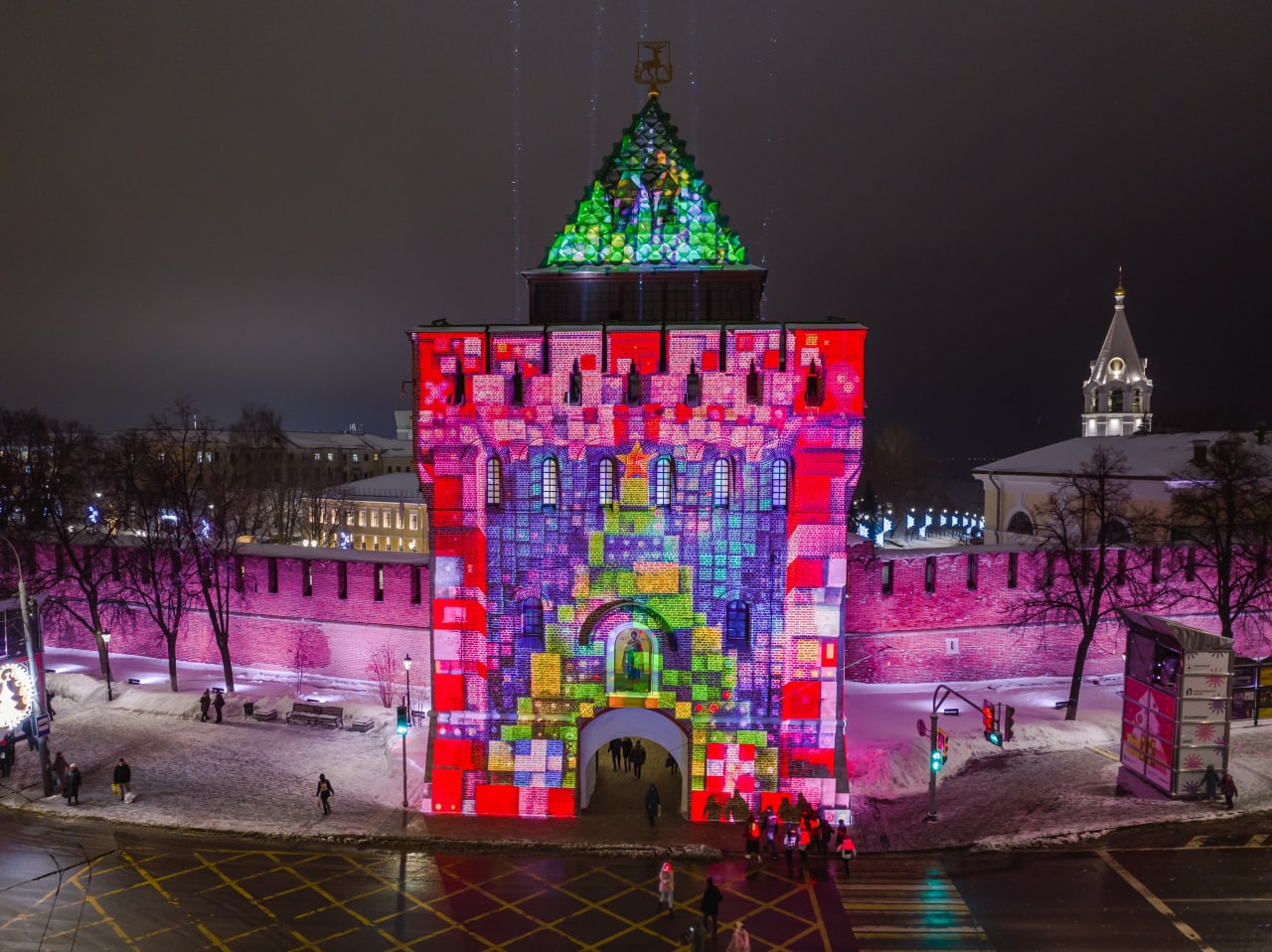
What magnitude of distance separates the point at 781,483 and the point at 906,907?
369 inches

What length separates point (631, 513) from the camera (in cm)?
2036

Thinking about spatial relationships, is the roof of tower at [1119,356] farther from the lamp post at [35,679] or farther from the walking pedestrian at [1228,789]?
the lamp post at [35,679]

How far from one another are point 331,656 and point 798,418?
66.7ft

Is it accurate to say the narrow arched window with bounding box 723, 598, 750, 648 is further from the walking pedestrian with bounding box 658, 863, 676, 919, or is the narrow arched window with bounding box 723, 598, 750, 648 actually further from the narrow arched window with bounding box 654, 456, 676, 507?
the walking pedestrian with bounding box 658, 863, 676, 919

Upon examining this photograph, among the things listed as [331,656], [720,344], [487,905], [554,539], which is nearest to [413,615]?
[331,656]

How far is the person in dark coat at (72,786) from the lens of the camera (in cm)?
2161

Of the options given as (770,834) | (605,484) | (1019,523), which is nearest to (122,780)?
(605,484)

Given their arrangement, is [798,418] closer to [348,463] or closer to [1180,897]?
[1180,897]

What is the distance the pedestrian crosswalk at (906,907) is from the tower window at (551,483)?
423 inches

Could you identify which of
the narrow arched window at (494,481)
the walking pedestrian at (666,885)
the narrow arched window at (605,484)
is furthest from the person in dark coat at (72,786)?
the walking pedestrian at (666,885)

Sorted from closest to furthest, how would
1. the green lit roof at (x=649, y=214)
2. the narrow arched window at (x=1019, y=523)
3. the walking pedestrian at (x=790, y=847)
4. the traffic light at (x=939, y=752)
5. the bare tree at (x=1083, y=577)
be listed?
1. the walking pedestrian at (x=790, y=847)
2. the traffic light at (x=939, y=752)
3. the green lit roof at (x=649, y=214)
4. the bare tree at (x=1083, y=577)
5. the narrow arched window at (x=1019, y=523)

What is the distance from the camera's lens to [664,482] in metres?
20.3

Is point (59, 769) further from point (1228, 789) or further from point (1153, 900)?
point (1228, 789)

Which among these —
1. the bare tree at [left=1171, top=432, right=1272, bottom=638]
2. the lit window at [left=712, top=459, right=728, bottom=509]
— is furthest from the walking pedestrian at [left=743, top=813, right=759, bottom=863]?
the bare tree at [left=1171, top=432, right=1272, bottom=638]
